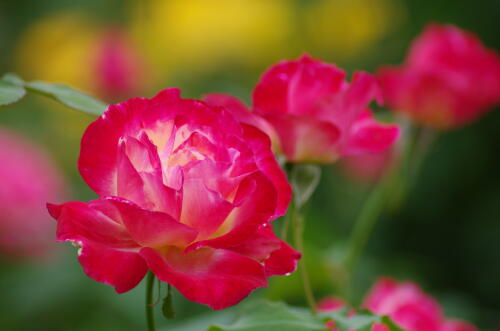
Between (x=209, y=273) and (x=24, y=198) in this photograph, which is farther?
(x=24, y=198)

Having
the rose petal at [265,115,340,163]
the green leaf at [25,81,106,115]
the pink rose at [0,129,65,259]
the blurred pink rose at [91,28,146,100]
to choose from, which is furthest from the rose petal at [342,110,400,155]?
the blurred pink rose at [91,28,146,100]

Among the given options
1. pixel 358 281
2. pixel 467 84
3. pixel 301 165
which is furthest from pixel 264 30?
pixel 301 165

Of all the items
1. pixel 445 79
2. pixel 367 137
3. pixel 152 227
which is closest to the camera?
pixel 152 227

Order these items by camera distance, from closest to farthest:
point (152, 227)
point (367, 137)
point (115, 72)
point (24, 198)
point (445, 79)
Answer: point (152, 227), point (367, 137), point (445, 79), point (24, 198), point (115, 72)

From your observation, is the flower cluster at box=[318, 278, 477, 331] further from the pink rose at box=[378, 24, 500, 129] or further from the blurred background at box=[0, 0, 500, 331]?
the pink rose at box=[378, 24, 500, 129]

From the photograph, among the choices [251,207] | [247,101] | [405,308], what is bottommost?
[247,101]

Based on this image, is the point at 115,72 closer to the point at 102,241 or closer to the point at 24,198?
the point at 24,198

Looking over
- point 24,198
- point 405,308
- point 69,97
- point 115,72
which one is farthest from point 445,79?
point 115,72
